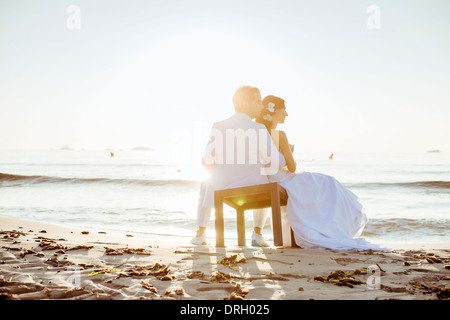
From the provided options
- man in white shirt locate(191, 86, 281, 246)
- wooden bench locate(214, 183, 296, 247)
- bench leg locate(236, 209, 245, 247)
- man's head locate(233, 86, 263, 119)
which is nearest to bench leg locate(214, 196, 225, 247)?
wooden bench locate(214, 183, 296, 247)

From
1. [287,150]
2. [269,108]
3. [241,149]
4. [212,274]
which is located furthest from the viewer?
[269,108]

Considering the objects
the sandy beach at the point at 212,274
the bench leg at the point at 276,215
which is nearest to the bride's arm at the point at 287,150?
the bench leg at the point at 276,215

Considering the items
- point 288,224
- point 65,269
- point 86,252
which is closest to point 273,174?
point 288,224

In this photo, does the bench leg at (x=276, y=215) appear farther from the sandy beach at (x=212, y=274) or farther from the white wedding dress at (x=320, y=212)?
the white wedding dress at (x=320, y=212)

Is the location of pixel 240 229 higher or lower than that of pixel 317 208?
lower

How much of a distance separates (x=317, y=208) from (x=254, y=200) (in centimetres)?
82

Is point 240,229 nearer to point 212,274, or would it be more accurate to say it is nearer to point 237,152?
point 237,152

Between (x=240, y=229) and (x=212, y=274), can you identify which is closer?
(x=212, y=274)

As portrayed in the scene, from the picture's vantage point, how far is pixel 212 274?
2930 mm

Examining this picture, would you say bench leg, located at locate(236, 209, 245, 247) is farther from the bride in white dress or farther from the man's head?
the man's head

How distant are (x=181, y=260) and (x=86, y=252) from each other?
1.13 meters

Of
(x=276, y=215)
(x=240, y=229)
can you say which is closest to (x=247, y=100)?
(x=276, y=215)
